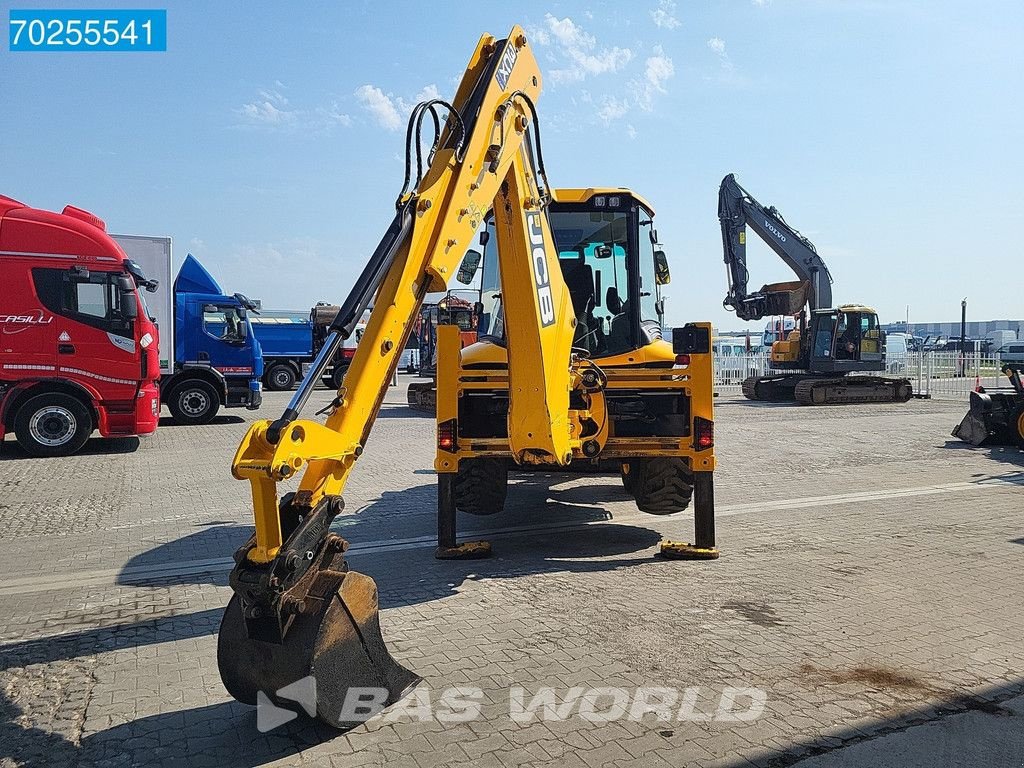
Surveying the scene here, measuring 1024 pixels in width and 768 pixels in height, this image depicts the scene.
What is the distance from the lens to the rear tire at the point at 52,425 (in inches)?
491

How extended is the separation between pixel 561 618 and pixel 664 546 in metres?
1.90

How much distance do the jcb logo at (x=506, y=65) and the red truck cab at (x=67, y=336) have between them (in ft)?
31.2

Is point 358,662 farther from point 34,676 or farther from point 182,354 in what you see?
point 182,354

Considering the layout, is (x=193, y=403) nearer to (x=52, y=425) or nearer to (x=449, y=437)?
(x=52, y=425)

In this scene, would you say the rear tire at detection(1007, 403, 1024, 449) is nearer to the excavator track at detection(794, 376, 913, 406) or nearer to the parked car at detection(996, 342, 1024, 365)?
the excavator track at detection(794, 376, 913, 406)

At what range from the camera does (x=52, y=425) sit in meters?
12.7

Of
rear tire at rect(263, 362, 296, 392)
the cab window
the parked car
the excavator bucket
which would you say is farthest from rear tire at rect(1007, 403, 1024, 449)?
the parked car

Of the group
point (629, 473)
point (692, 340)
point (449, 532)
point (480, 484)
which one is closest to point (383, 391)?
point (449, 532)

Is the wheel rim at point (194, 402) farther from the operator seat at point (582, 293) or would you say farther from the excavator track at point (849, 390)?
the excavator track at point (849, 390)

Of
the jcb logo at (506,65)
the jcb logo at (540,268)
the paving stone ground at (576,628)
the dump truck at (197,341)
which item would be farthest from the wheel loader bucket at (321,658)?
the dump truck at (197,341)

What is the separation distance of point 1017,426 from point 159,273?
16364 mm

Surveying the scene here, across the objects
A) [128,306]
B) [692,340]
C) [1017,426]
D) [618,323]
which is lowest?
[1017,426]

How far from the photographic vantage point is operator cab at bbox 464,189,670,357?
7.55m

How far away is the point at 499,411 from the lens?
6922 mm
